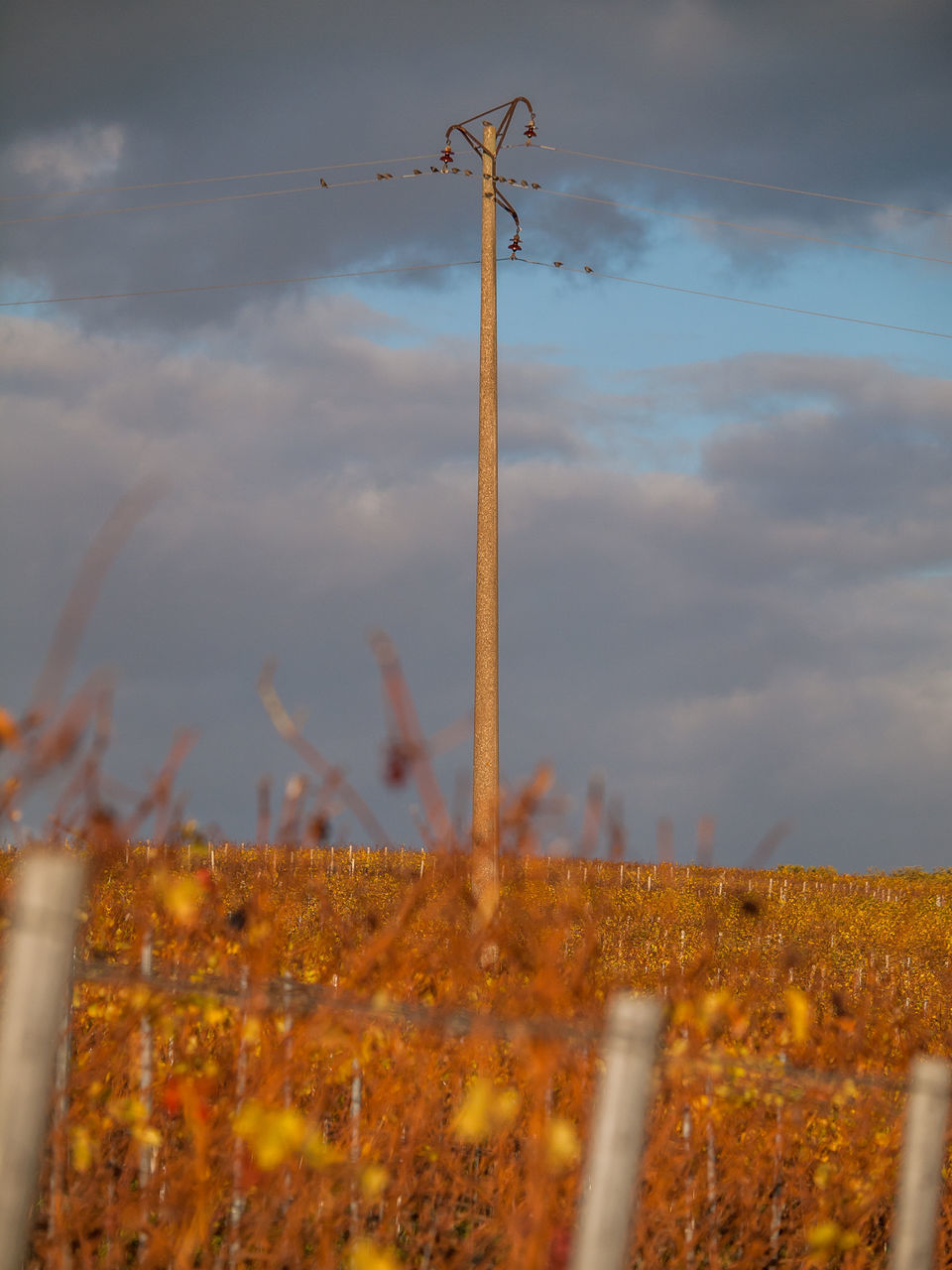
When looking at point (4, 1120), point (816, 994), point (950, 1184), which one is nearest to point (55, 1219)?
point (4, 1120)

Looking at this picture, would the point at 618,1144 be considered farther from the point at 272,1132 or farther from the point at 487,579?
the point at 487,579

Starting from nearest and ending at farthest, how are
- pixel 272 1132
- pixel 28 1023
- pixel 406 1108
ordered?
pixel 28 1023, pixel 272 1132, pixel 406 1108

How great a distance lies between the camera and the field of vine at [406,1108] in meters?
3.46

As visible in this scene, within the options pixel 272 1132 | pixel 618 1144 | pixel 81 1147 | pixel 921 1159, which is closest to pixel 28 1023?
pixel 272 1132

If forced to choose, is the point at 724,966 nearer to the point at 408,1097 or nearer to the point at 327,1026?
the point at 408,1097

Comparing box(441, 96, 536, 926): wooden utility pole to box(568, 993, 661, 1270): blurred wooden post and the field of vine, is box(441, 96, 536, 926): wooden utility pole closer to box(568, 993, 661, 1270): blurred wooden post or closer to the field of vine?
the field of vine

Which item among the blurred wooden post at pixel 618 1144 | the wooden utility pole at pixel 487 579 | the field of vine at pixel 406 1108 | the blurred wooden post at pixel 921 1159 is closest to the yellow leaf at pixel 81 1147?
the field of vine at pixel 406 1108

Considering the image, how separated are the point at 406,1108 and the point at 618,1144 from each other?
2.99m

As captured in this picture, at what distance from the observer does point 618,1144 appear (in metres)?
2.38

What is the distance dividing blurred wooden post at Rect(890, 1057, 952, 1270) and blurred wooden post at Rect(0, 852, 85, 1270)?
2.33m

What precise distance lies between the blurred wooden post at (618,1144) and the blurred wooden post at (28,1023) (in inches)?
47.3

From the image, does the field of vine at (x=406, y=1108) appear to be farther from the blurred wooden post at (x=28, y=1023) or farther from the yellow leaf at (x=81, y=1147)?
the blurred wooden post at (x=28, y=1023)

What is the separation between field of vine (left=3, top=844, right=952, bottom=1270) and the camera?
3455 millimetres

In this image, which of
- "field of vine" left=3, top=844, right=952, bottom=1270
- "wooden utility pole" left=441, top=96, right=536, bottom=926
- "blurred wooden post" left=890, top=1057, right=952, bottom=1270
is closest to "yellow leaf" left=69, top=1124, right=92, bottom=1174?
"field of vine" left=3, top=844, right=952, bottom=1270
